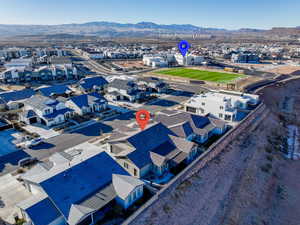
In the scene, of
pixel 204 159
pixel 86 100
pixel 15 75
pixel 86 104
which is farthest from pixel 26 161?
pixel 15 75

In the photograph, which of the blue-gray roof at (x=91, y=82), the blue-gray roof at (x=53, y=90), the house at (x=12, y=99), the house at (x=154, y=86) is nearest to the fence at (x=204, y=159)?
the house at (x=154, y=86)

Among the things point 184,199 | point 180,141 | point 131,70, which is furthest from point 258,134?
point 131,70

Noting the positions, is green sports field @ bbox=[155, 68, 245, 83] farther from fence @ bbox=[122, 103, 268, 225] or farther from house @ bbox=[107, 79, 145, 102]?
house @ bbox=[107, 79, 145, 102]

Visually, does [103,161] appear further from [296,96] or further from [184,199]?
[296,96]

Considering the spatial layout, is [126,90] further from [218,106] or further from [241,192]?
[241,192]

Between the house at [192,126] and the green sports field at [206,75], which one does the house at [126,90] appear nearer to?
the house at [192,126]

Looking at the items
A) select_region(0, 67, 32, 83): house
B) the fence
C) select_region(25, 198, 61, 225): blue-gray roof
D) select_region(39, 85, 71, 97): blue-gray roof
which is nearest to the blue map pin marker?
the fence
